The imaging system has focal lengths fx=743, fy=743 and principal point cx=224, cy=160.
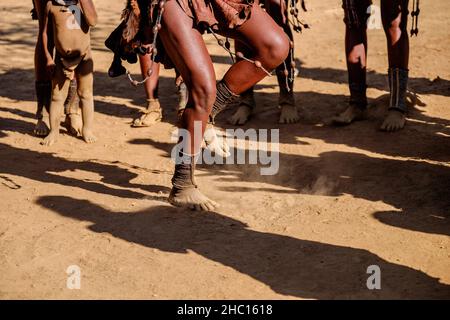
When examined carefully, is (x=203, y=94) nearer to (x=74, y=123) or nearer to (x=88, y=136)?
(x=88, y=136)

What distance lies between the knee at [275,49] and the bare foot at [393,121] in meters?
1.85

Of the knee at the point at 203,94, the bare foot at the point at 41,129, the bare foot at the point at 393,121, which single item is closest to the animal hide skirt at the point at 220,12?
the knee at the point at 203,94

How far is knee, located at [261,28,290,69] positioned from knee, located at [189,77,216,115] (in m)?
0.37

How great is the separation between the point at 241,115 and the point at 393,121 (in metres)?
1.35

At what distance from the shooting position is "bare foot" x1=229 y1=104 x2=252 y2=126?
662 centimetres

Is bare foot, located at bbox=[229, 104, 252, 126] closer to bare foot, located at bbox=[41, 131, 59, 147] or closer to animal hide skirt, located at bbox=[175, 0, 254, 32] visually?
bare foot, located at bbox=[41, 131, 59, 147]

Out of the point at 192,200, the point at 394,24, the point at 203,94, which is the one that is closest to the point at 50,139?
the point at 192,200

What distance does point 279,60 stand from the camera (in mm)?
4617

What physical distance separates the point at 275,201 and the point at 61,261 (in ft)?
4.96

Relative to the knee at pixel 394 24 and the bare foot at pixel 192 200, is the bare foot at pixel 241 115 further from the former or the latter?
the bare foot at pixel 192 200

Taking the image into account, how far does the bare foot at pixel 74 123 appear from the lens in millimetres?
6645

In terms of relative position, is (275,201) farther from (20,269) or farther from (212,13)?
(20,269)

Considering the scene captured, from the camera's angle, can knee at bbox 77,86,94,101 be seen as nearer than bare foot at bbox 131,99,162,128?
Yes

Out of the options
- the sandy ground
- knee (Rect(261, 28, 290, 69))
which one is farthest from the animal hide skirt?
the sandy ground
